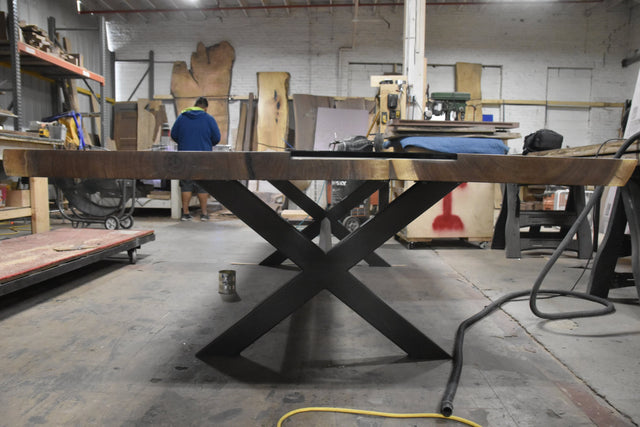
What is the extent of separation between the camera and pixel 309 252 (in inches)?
49.1

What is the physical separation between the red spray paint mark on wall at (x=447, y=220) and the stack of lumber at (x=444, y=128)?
0.51 meters

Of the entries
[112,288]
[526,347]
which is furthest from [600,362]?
[112,288]

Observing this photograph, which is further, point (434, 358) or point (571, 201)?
point (571, 201)

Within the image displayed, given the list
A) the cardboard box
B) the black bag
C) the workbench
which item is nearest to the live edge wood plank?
the workbench

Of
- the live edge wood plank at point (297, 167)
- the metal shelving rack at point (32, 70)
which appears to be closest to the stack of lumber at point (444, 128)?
the live edge wood plank at point (297, 167)

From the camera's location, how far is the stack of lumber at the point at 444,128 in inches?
127

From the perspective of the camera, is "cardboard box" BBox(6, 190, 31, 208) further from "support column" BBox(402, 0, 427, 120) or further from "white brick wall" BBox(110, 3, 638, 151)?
"white brick wall" BBox(110, 3, 638, 151)

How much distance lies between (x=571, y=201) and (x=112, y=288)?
370 centimetres

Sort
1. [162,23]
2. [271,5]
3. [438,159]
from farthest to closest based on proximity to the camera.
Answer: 1. [162,23]
2. [271,5]
3. [438,159]

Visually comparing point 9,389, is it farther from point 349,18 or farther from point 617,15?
point 617,15

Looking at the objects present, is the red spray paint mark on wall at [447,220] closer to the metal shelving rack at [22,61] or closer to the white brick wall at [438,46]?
the metal shelving rack at [22,61]

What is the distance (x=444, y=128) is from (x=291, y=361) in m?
2.62

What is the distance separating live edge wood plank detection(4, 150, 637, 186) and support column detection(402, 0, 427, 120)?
394 cm

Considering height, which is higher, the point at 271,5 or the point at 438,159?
the point at 271,5
